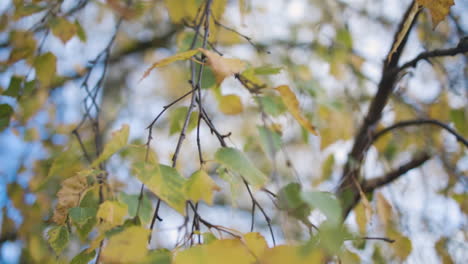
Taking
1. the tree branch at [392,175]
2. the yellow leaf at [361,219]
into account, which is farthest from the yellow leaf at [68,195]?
the tree branch at [392,175]

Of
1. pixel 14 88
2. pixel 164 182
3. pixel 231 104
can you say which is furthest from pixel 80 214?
pixel 14 88

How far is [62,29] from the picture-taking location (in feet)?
2.69

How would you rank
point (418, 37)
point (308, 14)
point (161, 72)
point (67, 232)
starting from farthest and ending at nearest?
point (161, 72)
point (308, 14)
point (418, 37)
point (67, 232)

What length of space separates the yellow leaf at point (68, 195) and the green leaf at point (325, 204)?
36 cm

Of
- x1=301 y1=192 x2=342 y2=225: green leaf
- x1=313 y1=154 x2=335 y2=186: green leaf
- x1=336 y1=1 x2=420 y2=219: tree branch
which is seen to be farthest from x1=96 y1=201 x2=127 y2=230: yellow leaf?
x1=313 y1=154 x2=335 y2=186: green leaf

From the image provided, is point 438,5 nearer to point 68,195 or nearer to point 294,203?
point 294,203

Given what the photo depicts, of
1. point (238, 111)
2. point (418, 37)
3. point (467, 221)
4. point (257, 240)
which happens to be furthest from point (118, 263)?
point (418, 37)

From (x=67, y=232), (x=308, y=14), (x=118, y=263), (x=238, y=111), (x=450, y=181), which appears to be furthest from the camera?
(x=308, y=14)

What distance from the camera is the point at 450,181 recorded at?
103 centimetres

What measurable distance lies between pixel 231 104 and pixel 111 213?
1.13ft

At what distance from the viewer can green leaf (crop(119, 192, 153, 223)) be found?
0.51 meters

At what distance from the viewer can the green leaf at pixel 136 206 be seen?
0.51 meters

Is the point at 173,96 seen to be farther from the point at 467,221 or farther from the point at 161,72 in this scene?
the point at 467,221

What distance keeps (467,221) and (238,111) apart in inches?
29.6
